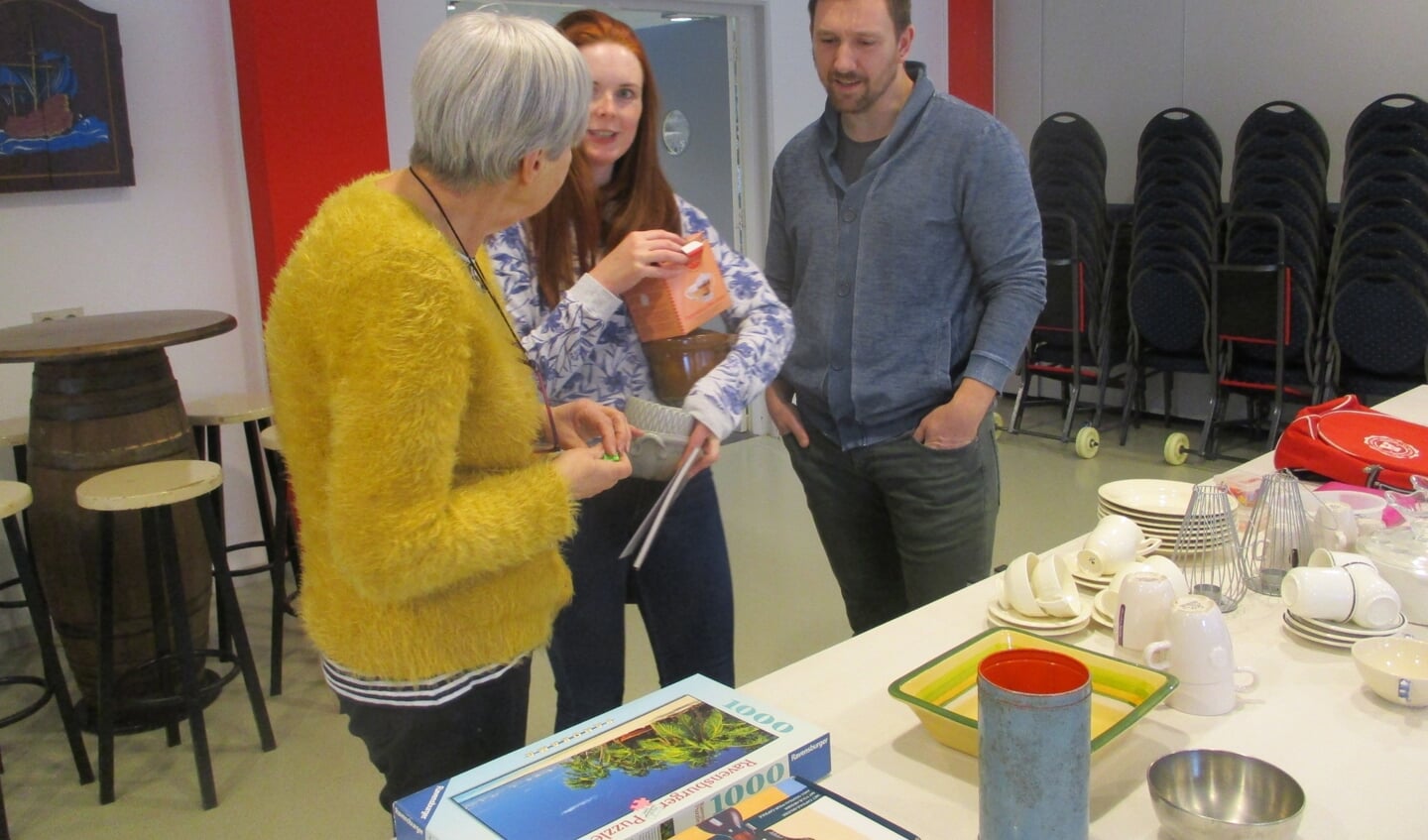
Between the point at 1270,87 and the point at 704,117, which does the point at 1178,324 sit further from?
the point at 704,117

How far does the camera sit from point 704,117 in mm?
5504

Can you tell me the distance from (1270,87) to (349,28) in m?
3.88

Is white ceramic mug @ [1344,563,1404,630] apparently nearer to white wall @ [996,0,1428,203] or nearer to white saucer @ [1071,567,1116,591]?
white saucer @ [1071,567,1116,591]

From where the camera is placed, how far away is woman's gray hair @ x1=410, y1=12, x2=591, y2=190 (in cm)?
114

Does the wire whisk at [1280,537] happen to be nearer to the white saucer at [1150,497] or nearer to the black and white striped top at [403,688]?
the white saucer at [1150,497]

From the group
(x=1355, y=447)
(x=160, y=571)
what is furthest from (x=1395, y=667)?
(x=160, y=571)

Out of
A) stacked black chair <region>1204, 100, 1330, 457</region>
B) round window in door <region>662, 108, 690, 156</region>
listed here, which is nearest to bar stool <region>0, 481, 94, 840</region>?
round window in door <region>662, 108, 690, 156</region>

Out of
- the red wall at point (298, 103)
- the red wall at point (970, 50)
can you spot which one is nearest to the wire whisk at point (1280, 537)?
the red wall at point (298, 103)

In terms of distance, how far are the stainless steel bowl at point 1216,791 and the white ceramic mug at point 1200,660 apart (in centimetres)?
16

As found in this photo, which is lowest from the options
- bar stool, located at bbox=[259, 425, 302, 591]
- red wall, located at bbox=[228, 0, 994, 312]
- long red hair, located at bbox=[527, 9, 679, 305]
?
bar stool, located at bbox=[259, 425, 302, 591]

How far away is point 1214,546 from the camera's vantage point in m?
1.54

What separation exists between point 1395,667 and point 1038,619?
0.39 metres

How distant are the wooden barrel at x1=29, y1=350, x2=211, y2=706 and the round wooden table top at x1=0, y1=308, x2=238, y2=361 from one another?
75mm

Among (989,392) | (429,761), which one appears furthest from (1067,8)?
(429,761)
